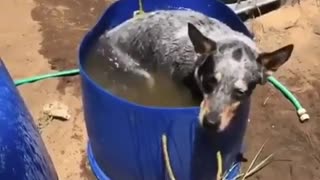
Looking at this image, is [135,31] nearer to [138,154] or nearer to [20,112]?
[138,154]

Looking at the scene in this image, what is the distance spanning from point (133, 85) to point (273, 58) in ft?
1.80

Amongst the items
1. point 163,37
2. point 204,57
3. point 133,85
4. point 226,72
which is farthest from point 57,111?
point 226,72

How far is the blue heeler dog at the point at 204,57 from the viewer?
2090mm

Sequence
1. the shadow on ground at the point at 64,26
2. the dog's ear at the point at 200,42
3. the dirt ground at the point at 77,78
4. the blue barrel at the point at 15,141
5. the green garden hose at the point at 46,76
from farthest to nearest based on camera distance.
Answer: the shadow on ground at the point at 64,26 → the green garden hose at the point at 46,76 → the dirt ground at the point at 77,78 → the dog's ear at the point at 200,42 → the blue barrel at the point at 15,141

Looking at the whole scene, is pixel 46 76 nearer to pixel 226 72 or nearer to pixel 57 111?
pixel 57 111

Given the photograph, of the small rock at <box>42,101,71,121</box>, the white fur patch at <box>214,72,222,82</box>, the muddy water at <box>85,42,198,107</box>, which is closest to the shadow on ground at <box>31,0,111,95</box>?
the small rock at <box>42,101,71,121</box>

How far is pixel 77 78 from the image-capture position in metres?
3.00

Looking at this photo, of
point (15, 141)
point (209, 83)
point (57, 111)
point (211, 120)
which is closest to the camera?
point (15, 141)

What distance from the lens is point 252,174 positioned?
2.62 metres

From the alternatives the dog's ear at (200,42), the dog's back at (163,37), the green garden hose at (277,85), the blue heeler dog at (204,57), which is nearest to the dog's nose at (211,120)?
the blue heeler dog at (204,57)

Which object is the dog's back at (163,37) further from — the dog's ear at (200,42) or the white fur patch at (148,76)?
the dog's ear at (200,42)

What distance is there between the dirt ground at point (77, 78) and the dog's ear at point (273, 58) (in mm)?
614

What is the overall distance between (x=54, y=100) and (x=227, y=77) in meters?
1.03

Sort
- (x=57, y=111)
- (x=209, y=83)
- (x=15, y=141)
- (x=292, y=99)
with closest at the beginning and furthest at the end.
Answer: (x=15, y=141), (x=209, y=83), (x=57, y=111), (x=292, y=99)
